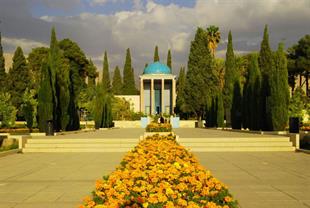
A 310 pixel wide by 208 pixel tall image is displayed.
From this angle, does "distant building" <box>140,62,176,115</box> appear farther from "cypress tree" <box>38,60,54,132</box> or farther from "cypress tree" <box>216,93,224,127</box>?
"cypress tree" <box>38,60,54,132</box>

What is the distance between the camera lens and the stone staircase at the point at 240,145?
61.0 ft

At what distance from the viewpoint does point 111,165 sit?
41.2 feet

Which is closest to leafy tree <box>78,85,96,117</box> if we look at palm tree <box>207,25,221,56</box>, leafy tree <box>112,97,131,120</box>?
leafy tree <box>112,97,131,120</box>

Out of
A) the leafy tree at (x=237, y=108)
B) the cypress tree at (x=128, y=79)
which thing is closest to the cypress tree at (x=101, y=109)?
the leafy tree at (x=237, y=108)

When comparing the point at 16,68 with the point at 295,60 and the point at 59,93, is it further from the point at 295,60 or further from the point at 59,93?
the point at 295,60

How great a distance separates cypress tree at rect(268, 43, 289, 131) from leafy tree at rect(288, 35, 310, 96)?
128 ft

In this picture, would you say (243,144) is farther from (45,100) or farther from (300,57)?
(300,57)

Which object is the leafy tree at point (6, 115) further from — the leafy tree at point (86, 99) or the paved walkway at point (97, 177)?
the paved walkway at point (97, 177)

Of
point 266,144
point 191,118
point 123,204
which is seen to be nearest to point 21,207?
point 123,204

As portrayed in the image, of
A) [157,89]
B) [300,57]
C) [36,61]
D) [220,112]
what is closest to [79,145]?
[220,112]

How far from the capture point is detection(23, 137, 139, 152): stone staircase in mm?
18547

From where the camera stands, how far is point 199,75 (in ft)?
202

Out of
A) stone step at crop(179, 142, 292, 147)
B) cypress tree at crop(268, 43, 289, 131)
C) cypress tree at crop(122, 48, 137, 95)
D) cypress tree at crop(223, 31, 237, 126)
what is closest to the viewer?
stone step at crop(179, 142, 292, 147)

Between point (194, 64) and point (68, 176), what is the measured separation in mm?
53421
